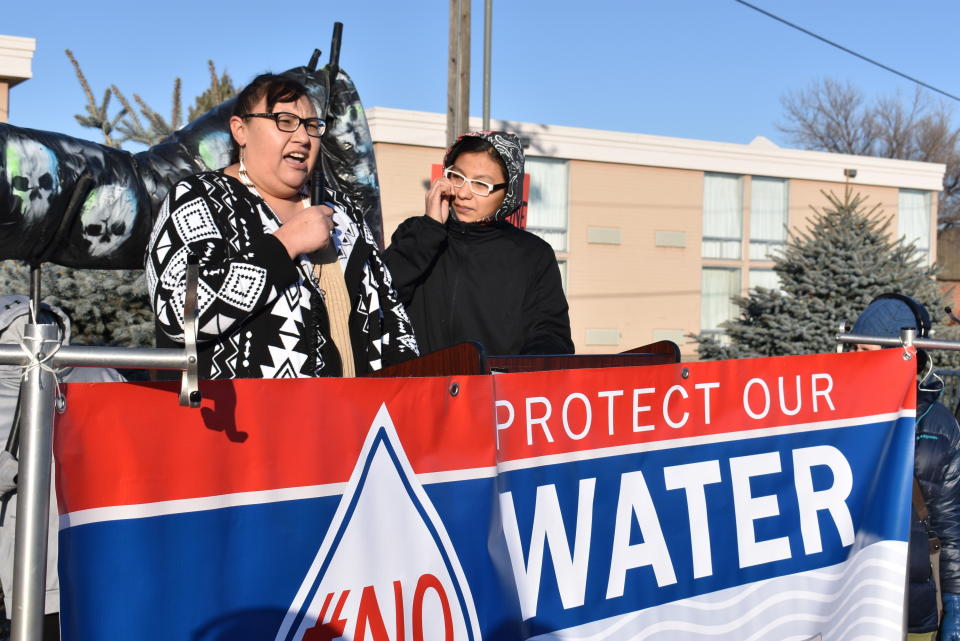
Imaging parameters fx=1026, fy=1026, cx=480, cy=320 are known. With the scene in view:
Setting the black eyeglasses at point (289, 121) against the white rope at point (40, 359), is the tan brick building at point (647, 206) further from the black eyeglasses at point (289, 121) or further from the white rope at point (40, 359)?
the white rope at point (40, 359)

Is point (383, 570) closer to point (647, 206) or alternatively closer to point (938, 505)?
point (938, 505)

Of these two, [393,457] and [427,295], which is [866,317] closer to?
[427,295]

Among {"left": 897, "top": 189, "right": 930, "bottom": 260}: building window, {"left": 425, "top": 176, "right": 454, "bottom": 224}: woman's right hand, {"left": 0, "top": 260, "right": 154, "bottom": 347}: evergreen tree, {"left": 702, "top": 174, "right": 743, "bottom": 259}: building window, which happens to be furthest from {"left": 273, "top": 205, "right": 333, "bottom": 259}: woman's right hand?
{"left": 897, "top": 189, "right": 930, "bottom": 260}: building window

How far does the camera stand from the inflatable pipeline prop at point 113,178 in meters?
3.31

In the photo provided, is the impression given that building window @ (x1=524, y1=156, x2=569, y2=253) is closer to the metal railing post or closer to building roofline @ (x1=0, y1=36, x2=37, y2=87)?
building roofline @ (x1=0, y1=36, x2=37, y2=87)

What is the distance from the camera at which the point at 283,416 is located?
183cm

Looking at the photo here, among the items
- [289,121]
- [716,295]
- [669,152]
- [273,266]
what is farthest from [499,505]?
[716,295]

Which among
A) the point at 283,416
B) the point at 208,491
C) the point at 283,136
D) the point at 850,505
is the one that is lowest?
the point at 850,505

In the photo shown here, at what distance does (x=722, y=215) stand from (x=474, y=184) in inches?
817

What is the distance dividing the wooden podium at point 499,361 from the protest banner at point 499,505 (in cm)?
7

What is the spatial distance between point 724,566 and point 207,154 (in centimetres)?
259

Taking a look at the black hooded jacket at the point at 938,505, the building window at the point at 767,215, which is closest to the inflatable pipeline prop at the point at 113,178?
the black hooded jacket at the point at 938,505

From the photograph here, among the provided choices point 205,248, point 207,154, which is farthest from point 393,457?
point 207,154

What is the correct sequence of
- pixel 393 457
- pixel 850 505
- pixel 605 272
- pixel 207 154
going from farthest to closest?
pixel 605 272 → pixel 207 154 → pixel 850 505 → pixel 393 457
